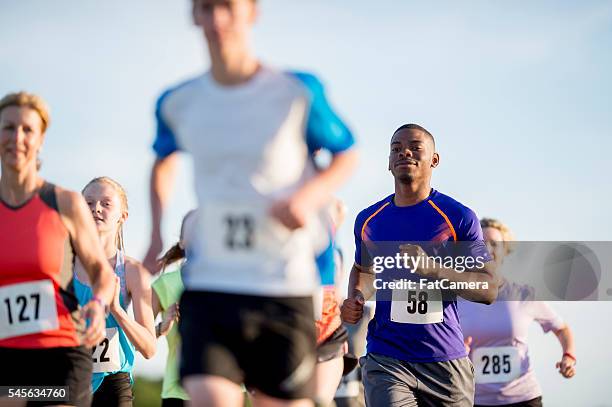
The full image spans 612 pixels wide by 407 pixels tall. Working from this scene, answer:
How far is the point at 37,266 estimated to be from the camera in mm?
5082

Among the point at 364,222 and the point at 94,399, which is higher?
the point at 364,222

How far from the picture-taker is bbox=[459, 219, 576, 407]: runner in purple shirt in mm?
9672

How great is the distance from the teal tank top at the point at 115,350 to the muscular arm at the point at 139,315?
6 centimetres

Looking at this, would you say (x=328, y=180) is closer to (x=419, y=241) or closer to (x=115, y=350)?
(x=419, y=241)

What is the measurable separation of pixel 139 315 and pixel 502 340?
3.74 meters

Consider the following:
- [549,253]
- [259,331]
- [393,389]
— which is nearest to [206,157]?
[259,331]

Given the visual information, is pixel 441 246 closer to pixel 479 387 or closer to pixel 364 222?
pixel 364 222

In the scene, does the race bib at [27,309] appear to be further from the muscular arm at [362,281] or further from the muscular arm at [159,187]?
the muscular arm at [362,281]

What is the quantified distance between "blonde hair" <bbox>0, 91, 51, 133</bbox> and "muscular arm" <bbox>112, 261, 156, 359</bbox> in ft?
5.38

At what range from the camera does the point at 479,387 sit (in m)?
9.73

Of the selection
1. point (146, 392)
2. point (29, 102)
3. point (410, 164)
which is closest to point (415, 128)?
point (410, 164)

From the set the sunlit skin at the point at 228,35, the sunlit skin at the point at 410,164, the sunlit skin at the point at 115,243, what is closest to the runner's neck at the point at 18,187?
the sunlit skin at the point at 228,35

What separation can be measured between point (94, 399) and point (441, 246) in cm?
258

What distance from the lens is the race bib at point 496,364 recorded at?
9633 mm
